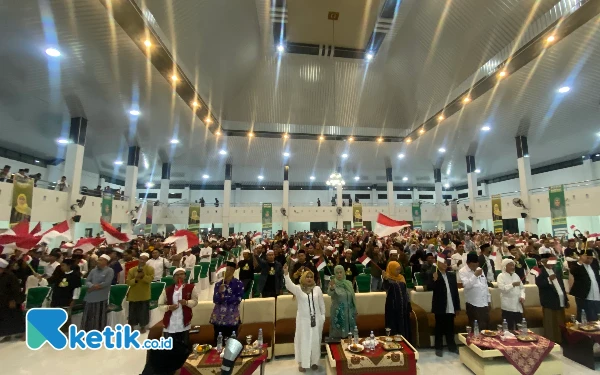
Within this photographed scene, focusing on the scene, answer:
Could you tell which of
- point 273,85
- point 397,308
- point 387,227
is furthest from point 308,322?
point 273,85

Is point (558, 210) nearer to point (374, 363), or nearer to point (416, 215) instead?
point (416, 215)

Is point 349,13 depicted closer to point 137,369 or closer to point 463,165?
point 137,369

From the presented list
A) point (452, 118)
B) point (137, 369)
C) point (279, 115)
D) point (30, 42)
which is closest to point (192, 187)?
point (279, 115)

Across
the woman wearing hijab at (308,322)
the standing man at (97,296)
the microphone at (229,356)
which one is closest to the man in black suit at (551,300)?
the woman wearing hijab at (308,322)

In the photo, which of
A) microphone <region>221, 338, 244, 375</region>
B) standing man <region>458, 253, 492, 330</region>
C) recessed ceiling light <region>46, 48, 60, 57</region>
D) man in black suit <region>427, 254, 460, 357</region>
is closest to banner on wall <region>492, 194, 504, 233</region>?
standing man <region>458, 253, 492, 330</region>

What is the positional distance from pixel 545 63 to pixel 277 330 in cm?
1033

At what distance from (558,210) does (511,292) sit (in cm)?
1149

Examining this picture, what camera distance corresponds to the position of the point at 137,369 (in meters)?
3.90

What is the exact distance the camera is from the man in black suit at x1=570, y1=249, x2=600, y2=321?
14.1ft

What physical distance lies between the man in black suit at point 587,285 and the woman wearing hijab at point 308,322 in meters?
4.09

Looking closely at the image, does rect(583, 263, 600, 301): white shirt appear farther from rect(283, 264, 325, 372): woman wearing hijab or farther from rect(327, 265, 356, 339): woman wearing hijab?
rect(283, 264, 325, 372): woman wearing hijab

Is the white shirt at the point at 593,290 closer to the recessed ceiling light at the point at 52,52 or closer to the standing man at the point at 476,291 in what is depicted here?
the standing man at the point at 476,291

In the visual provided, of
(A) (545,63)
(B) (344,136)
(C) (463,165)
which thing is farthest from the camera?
(C) (463,165)

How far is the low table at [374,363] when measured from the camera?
3172mm
